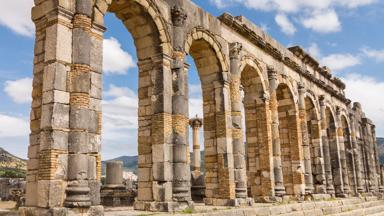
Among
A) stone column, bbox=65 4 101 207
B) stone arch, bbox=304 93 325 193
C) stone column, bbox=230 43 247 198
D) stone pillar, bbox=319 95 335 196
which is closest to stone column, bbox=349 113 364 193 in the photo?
stone pillar, bbox=319 95 335 196

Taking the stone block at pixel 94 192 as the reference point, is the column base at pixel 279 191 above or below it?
below

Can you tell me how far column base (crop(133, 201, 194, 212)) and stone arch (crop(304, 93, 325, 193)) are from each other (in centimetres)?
1175

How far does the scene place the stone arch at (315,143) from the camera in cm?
1998

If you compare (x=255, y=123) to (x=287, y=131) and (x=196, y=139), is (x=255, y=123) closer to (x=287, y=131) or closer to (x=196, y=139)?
(x=287, y=131)

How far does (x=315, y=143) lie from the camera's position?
20.7 m

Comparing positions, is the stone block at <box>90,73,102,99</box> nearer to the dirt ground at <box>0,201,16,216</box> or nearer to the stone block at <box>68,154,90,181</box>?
the stone block at <box>68,154,90,181</box>

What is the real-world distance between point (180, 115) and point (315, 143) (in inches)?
479

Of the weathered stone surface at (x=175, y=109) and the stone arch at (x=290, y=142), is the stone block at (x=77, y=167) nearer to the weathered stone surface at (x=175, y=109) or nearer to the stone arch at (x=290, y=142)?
the weathered stone surface at (x=175, y=109)

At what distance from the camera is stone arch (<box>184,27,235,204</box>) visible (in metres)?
12.6

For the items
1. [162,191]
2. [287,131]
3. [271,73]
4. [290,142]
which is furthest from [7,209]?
[287,131]

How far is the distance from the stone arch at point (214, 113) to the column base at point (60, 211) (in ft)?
18.8

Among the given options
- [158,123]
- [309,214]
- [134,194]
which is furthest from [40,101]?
[309,214]

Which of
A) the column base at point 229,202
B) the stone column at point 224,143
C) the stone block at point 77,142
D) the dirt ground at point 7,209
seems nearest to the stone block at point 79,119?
the stone block at point 77,142

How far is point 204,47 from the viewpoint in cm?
1340
